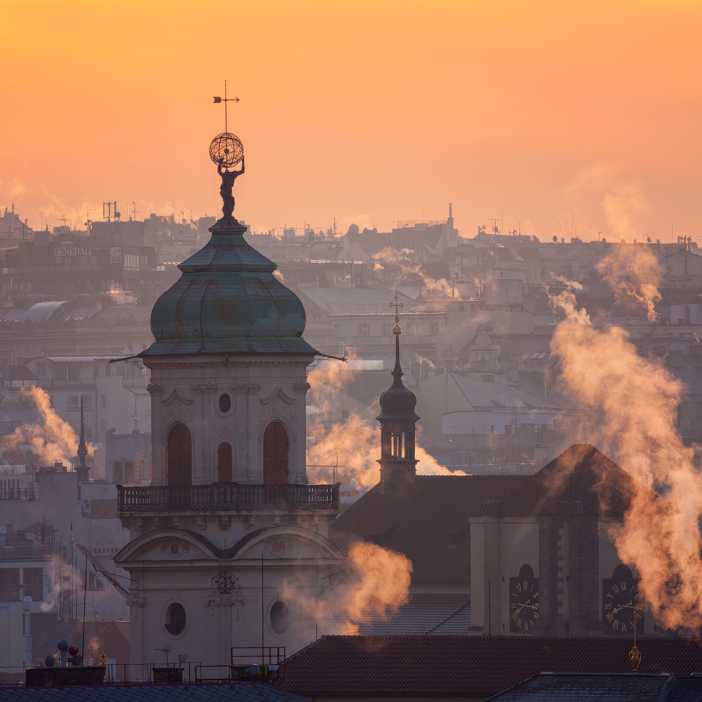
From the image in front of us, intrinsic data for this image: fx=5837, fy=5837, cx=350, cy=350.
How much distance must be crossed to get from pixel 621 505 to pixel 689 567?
11566 mm

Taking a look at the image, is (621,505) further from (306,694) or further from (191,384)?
(306,694)

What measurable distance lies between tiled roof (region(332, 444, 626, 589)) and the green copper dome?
1072 inches

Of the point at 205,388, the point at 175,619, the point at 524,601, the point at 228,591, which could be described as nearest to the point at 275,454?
the point at 205,388

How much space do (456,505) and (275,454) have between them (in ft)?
144

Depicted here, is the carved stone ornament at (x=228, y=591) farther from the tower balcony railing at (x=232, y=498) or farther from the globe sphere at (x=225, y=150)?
the globe sphere at (x=225, y=150)

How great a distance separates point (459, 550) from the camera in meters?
138

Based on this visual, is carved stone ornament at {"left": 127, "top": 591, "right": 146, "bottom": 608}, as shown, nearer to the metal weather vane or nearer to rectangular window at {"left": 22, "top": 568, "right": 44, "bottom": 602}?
the metal weather vane

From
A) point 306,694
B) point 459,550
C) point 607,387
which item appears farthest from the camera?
point 607,387

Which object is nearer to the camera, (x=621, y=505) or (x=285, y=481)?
(x=285, y=481)

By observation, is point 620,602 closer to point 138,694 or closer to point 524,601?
point 524,601

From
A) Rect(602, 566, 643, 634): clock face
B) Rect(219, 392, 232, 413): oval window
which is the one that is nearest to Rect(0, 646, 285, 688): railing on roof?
Rect(219, 392, 232, 413): oval window

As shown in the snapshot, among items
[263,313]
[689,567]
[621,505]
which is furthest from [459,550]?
[263,313]

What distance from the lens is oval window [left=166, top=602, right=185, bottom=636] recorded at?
9825 centimetres

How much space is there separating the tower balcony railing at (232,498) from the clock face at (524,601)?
27534 mm
